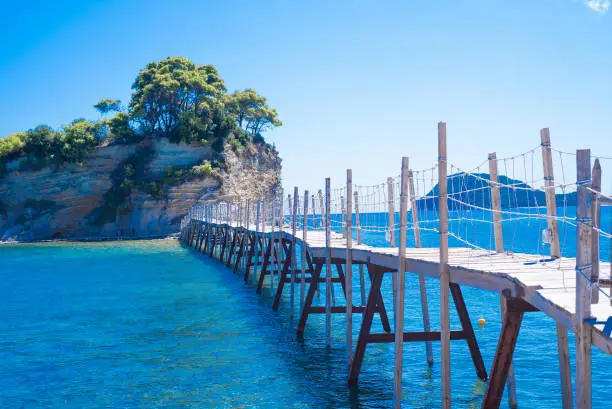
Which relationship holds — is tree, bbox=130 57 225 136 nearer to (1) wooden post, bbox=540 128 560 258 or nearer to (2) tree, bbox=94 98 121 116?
(2) tree, bbox=94 98 121 116

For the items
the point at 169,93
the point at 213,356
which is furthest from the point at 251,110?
the point at 213,356

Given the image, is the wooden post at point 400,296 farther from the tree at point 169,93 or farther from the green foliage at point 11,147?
the green foliage at point 11,147

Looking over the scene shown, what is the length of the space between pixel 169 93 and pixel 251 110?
10.7m

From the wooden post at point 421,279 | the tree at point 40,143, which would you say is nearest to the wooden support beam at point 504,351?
the wooden post at point 421,279

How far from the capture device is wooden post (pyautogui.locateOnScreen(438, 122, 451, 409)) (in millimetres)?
7527

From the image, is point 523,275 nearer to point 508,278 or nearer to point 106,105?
point 508,278

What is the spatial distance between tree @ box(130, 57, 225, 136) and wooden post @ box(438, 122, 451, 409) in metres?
50.5

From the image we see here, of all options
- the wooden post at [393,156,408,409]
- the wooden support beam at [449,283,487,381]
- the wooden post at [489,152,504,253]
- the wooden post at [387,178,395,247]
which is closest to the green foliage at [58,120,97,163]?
the wooden post at [387,178,395,247]

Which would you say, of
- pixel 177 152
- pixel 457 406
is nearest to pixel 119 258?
pixel 177 152

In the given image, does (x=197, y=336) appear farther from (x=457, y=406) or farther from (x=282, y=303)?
(x=457, y=406)

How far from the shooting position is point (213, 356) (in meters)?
13.8

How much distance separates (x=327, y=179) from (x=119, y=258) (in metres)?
28.1

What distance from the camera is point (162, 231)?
55.3 metres

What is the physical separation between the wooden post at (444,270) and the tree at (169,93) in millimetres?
50481
